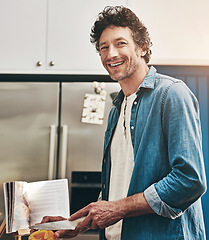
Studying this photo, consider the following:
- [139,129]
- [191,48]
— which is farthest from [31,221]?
[191,48]

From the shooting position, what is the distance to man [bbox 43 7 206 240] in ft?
2.73

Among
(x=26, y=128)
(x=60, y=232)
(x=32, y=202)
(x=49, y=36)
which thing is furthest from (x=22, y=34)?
(x=60, y=232)

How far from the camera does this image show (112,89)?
188cm

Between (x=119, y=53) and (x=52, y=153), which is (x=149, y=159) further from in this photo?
(x=52, y=153)

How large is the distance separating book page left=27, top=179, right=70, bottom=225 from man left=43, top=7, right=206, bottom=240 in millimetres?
88

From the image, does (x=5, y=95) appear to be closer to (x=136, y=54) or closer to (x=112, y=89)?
(x=112, y=89)

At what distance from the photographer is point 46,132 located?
1851mm

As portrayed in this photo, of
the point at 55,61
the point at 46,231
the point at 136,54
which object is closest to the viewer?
the point at 46,231

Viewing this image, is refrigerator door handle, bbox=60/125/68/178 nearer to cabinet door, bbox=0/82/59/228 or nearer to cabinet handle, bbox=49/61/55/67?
cabinet door, bbox=0/82/59/228

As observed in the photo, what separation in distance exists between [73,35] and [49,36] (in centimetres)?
15

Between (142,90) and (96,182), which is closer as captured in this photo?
(142,90)

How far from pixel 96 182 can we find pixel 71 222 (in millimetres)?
812

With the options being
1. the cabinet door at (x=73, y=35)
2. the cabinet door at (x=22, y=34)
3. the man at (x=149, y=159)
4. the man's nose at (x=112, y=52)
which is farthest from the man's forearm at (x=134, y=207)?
the cabinet door at (x=22, y=34)

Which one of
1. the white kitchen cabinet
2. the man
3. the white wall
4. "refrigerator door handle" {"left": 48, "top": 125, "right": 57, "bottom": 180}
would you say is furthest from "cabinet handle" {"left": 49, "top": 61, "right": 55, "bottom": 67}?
the man
